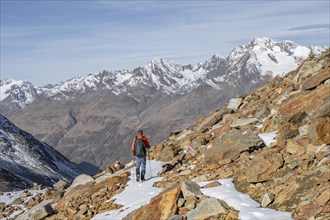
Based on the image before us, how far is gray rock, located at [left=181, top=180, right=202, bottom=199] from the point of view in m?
Result: 18.6

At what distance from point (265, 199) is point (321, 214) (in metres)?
2.94

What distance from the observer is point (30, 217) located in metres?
26.2

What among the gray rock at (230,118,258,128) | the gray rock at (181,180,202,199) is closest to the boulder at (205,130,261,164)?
the gray rock at (230,118,258,128)

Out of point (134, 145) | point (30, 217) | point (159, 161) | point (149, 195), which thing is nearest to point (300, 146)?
point (149, 195)

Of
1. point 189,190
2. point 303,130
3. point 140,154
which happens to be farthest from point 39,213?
point 303,130

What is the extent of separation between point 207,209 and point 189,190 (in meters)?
2.36

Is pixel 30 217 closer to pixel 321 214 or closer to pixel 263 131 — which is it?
pixel 263 131

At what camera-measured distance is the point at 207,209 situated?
650 inches

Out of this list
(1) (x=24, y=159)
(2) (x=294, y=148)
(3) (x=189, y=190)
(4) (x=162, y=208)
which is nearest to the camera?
(4) (x=162, y=208)

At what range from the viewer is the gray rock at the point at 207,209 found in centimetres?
1630

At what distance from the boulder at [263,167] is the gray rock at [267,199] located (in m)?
2.04

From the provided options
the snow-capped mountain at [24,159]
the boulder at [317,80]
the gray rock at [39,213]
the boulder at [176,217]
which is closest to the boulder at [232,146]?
the boulder at [317,80]

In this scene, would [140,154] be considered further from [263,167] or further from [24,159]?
[24,159]

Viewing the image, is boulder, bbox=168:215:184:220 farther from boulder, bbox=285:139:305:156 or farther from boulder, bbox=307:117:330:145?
boulder, bbox=307:117:330:145
